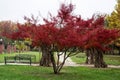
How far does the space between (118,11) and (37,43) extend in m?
28.7

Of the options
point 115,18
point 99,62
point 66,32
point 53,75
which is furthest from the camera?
point 115,18

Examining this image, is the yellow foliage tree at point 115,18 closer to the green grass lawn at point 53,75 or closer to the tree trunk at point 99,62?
the tree trunk at point 99,62

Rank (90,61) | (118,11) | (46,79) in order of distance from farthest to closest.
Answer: (118,11)
(90,61)
(46,79)

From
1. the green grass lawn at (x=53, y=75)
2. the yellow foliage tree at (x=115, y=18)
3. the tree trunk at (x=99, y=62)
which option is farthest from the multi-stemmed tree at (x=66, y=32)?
the yellow foliage tree at (x=115, y=18)

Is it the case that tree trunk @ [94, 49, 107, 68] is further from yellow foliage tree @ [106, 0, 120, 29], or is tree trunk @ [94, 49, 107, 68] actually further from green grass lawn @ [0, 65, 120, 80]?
yellow foliage tree @ [106, 0, 120, 29]

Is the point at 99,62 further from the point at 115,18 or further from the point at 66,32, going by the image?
the point at 115,18

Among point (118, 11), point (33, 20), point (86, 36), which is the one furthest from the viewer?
point (118, 11)

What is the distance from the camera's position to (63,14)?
70.0 feet

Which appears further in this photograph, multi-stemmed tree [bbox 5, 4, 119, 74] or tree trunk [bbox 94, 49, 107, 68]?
tree trunk [bbox 94, 49, 107, 68]

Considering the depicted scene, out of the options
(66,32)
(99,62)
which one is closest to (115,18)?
(99,62)

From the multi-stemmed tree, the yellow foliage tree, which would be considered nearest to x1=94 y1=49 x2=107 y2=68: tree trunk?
the multi-stemmed tree

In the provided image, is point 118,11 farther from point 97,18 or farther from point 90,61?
point 97,18

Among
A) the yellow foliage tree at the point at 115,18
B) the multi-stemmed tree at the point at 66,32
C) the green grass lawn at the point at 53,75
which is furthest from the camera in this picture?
the yellow foliage tree at the point at 115,18

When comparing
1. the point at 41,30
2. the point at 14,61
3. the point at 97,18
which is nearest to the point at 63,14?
the point at 41,30
